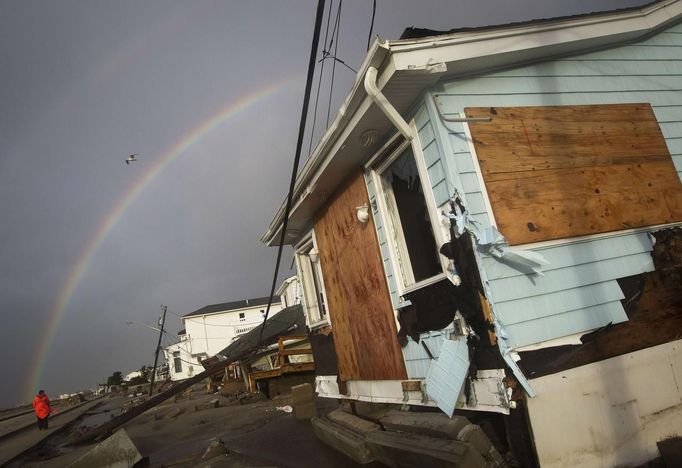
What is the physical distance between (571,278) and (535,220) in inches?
27.4

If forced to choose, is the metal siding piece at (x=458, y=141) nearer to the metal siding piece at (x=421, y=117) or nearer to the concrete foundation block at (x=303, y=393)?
the metal siding piece at (x=421, y=117)

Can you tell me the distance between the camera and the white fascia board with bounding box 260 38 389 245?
4141mm

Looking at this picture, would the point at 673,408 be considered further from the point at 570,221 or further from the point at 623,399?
the point at 570,221

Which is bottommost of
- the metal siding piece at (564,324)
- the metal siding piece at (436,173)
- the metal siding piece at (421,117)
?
the metal siding piece at (564,324)

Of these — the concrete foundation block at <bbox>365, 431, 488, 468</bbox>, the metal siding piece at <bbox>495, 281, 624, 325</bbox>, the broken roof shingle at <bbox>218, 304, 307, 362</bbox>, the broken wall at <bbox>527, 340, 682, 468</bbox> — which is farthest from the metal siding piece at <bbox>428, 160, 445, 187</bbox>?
the broken roof shingle at <bbox>218, 304, 307, 362</bbox>

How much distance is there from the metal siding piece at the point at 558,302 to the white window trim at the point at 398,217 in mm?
767

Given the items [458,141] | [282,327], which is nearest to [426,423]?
[458,141]

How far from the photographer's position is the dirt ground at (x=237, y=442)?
6.65 metres

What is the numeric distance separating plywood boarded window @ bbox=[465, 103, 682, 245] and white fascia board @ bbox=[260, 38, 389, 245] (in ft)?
3.87

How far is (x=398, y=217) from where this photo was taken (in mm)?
5656

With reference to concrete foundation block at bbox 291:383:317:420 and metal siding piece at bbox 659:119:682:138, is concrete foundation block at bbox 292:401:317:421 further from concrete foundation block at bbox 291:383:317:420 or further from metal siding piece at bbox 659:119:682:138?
metal siding piece at bbox 659:119:682:138

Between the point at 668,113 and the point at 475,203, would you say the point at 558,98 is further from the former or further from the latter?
the point at 475,203

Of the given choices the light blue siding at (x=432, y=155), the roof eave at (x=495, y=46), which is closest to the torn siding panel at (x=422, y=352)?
the light blue siding at (x=432, y=155)

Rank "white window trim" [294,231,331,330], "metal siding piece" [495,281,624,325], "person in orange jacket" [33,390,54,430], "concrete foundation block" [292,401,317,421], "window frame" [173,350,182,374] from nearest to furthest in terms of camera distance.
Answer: "metal siding piece" [495,281,624,325] < "white window trim" [294,231,331,330] < "concrete foundation block" [292,401,317,421] < "person in orange jacket" [33,390,54,430] < "window frame" [173,350,182,374]
